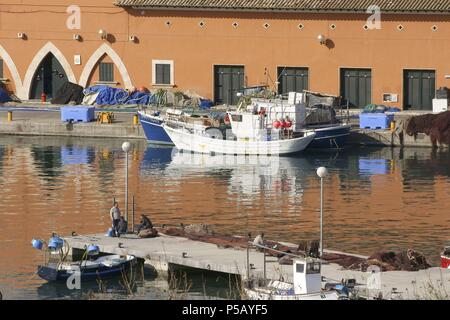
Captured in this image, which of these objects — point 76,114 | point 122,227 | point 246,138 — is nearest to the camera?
point 122,227

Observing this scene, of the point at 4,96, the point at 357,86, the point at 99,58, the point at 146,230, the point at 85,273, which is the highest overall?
the point at 99,58

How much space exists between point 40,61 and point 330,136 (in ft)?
51.5

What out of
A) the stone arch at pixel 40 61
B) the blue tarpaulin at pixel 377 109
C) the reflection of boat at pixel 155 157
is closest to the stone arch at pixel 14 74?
the stone arch at pixel 40 61

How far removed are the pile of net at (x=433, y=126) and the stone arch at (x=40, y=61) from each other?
1628 centimetres

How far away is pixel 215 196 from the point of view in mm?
53312

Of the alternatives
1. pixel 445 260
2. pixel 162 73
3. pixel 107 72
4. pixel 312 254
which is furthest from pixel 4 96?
pixel 445 260

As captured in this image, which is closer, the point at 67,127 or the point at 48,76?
the point at 67,127

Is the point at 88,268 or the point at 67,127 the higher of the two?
the point at 67,127

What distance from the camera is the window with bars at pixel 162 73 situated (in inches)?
2876

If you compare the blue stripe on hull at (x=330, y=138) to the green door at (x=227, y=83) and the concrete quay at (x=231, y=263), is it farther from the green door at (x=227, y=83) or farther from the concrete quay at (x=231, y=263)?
the concrete quay at (x=231, y=263)

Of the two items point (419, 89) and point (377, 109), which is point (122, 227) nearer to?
point (377, 109)

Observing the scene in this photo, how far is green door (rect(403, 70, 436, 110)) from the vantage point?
68.6 metres

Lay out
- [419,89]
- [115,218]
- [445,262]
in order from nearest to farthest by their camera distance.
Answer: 1. [445,262]
2. [115,218]
3. [419,89]
